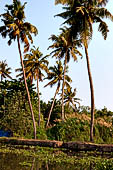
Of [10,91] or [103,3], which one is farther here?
[10,91]

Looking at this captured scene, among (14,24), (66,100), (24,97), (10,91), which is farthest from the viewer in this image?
(66,100)

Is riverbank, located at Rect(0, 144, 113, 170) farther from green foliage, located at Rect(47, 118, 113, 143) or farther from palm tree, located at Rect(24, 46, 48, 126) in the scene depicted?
palm tree, located at Rect(24, 46, 48, 126)

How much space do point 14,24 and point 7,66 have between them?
85.7 ft

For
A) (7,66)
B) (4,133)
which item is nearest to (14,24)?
(4,133)

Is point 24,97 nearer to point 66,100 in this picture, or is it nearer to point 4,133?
point 4,133

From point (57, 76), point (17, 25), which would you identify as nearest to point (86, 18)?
point (17, 25)

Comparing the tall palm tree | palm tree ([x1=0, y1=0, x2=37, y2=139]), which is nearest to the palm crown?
palm tree ([x1=0, y1=0, x2=37, y2=139])

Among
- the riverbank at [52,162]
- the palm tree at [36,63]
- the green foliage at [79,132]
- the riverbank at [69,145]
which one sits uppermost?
the palm tree at [36,63]

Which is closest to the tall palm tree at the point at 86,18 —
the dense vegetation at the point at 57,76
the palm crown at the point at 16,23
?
the dense vegetation at the point at 57,76

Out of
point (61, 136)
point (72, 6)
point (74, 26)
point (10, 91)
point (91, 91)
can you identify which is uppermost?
point (72, 6)

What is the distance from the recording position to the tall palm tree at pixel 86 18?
2212cm

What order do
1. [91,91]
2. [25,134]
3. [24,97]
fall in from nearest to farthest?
[91,91], [25,134], [24,97]

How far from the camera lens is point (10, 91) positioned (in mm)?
38719

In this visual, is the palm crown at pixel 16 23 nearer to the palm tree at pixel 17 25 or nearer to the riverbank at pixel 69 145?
the palm tree at pixel 17 25
